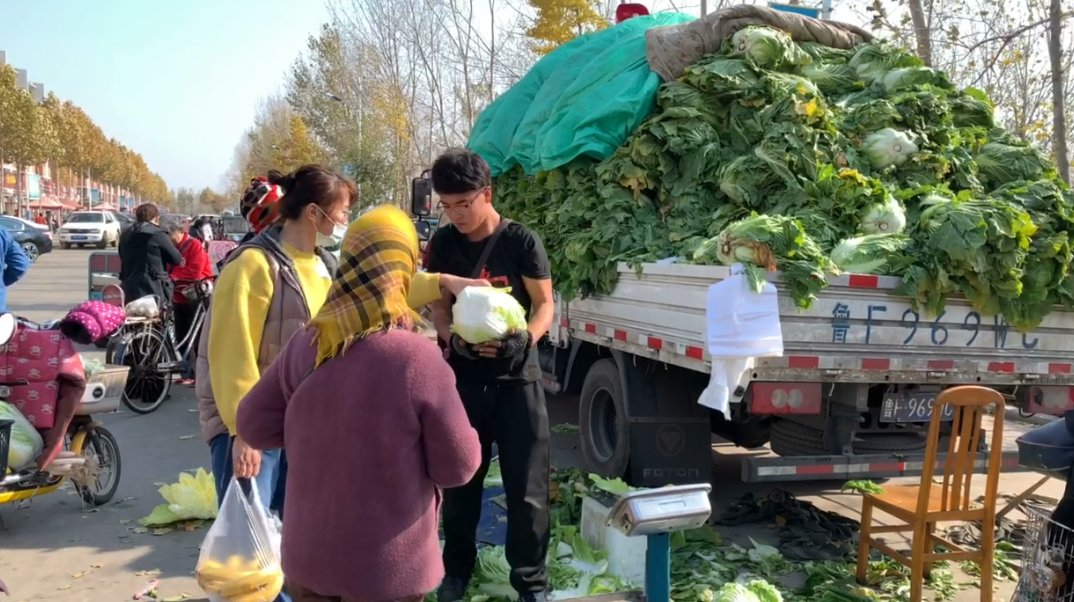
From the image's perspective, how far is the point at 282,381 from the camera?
2248 mm

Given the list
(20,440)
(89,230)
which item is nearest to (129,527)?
(20,440)

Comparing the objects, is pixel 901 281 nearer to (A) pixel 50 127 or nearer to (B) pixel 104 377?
(B) pixel 104 377

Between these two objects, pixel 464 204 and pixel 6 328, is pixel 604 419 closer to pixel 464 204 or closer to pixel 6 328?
pixel 464 204

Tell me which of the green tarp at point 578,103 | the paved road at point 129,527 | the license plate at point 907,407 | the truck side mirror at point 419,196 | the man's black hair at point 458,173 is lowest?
the paved road at point 129,527

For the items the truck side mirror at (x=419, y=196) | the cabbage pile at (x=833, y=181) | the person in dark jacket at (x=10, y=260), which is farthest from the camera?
the truck side mirror at (x=419, y=196)

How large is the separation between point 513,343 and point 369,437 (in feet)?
4.23

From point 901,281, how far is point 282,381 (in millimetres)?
3388

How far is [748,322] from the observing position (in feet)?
13.2

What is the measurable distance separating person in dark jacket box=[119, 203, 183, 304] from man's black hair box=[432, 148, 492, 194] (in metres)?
6.47

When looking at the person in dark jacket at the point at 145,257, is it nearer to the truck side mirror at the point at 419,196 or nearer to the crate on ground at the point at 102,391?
the truck side mirror at the point at 419,196

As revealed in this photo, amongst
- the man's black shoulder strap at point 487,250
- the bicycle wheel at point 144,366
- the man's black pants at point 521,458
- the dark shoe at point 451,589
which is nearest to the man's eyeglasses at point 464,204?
the man's black shoulder strap at point 487,250

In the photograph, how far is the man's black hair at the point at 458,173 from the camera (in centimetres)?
342

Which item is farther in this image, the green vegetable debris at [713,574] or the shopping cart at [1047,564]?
the green vegetable debris at [713,574]

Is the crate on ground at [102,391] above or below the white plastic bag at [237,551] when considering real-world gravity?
above
